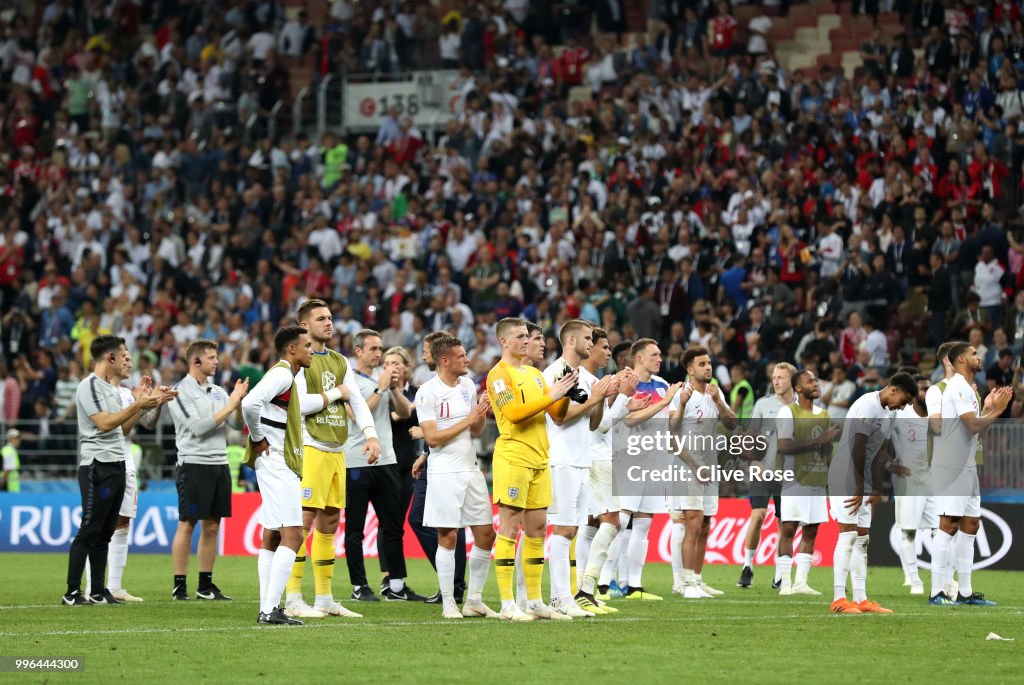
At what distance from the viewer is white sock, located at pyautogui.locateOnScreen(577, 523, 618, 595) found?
1541 centimetres

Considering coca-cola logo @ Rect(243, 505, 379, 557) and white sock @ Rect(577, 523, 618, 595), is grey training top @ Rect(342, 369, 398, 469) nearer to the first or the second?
white sock @ Rect(577, 523, 618, 595)

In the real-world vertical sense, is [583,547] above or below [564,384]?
below

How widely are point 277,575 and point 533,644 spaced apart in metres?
2.47

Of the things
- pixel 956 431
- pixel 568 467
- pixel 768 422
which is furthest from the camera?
pixel 768 422

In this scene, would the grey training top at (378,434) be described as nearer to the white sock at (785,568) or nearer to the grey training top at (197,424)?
the grey training top at (197,424)

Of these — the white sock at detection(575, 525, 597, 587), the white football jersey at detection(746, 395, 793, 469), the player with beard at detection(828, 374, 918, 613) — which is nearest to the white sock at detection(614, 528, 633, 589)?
the white sock at detection(575, 525, 597, 587)

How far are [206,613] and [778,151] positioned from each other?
17364 mm

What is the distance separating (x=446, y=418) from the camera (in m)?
14.1

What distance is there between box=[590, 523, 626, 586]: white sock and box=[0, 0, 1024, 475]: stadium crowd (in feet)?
22.0

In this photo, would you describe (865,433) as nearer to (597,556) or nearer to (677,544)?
(597,556)

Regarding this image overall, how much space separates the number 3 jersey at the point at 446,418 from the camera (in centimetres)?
1405

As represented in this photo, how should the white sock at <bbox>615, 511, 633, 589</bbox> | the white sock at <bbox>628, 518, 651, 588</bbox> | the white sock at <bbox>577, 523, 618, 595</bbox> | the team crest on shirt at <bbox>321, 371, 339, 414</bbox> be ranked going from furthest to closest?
the white sock at <bbox>615, 511, 633, 589</bbox>, the white sock at <bbox>628, 518, 651, 588</bbox>, the white sock at <bbox>577, 523, 618, 595</bbox>, the team crest on shirt at <bbox>321, 371, 339, 414</bbox>

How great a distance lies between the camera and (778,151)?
95.3 ft

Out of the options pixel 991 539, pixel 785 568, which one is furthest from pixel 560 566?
pixel 991 539
